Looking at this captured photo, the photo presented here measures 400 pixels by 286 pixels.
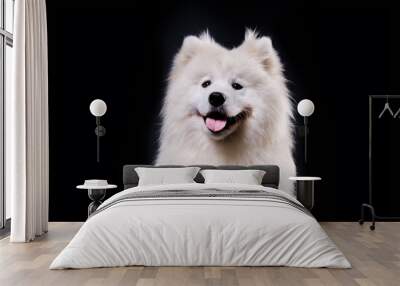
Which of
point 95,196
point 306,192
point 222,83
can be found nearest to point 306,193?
point 306,192

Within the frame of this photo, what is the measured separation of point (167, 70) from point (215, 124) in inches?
37.5

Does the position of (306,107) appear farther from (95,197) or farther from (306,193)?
(95,197)

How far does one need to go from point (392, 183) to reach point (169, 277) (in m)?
4.12

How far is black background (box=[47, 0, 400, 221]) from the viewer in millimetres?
7195

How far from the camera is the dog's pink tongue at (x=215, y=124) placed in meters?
6.96

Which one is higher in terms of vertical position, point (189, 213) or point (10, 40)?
point (10, 40)

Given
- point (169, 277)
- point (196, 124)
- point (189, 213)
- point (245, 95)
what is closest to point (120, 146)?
point (196, 124)

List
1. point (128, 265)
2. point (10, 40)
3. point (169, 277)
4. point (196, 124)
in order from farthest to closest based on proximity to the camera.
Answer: point (196, 124) → point (10, 40) → point (128, 265) → point (169, 277)

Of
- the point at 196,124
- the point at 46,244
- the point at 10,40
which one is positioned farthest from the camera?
the point at 196,124

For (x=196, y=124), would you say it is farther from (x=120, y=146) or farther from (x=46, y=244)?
(x=46, y=244)

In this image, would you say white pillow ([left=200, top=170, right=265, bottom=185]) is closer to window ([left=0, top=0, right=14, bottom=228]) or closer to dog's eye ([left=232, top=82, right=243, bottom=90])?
dog's eye ([left=232, top=82, right=243, bottom=90])

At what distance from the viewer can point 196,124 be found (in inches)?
278

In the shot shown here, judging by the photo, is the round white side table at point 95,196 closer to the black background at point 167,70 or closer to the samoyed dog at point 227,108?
the black background at point 167,70

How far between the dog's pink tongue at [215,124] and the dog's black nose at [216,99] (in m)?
0.19
